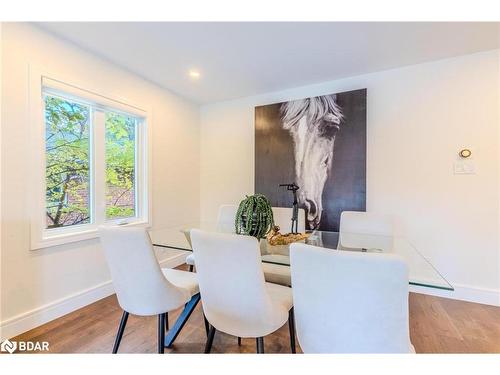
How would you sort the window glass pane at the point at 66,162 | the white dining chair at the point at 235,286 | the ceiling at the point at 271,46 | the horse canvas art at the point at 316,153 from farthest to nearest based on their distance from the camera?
the horse canvas art at the point at 316,153 → the window glass pane at the point at 66,162 → the ceiling at the point at 271,46 → the white dining chair at the point at 235,286

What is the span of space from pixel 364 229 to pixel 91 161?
2685 millimetres

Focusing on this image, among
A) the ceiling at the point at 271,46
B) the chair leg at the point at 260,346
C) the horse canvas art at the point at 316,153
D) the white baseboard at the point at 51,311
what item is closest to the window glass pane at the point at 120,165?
the ceiling at the point at 271,46

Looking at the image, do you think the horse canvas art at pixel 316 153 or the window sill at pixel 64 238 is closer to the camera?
the window sill at pixel 64 238

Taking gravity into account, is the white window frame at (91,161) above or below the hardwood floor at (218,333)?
above

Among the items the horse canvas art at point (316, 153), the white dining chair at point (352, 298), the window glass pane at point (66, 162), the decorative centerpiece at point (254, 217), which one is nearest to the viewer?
the white dining chair at point (352, 298)

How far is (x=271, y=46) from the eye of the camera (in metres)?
2.13

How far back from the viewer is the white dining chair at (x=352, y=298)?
2.84ft

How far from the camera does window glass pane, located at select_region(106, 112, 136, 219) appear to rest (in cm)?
260

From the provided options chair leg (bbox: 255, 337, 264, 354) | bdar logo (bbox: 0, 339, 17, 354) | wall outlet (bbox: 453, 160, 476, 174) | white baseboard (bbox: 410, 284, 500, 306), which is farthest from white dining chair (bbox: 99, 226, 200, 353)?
wall outlet (bbox: 453, 160, 476, 174)

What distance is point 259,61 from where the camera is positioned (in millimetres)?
2416

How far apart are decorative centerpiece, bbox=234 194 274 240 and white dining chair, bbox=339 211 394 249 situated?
0.63m

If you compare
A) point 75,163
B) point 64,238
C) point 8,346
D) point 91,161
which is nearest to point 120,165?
point 91,161

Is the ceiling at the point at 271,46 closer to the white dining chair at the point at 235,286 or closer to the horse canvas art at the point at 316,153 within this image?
the horse canvas art at the point at 316,153

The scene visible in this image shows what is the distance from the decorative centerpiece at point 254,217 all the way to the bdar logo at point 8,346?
5.79 ft
